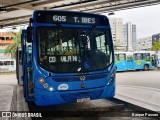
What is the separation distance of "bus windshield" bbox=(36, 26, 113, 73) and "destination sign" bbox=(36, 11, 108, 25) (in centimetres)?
23

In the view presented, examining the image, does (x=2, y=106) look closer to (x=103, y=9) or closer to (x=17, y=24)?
(x=103, y=9)

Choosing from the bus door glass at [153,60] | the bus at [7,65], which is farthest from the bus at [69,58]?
the bus at [7,65]

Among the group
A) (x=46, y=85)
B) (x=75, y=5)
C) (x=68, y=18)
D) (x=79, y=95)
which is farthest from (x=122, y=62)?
(x=46, y=85)

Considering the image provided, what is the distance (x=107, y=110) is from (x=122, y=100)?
1.35 metres

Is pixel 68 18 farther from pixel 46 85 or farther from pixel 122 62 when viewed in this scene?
pixel 122 62

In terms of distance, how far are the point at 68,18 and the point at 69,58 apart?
50.2 inches

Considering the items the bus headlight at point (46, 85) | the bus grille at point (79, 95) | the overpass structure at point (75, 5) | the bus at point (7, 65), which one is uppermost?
the overpass structure at point (75, 5)

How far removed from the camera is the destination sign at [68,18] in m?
7.67

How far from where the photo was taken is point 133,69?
32625 millimetres

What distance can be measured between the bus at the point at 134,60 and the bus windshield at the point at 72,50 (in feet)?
76.6

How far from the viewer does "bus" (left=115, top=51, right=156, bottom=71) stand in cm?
3141

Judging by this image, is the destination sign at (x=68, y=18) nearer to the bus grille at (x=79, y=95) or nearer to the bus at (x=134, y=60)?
the bus grille at (x=79, y=95)

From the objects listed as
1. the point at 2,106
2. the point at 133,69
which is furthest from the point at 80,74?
the point at 133,69

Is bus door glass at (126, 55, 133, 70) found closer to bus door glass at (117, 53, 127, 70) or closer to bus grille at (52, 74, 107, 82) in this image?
bus door glass at (117, 53, 127, 70)
